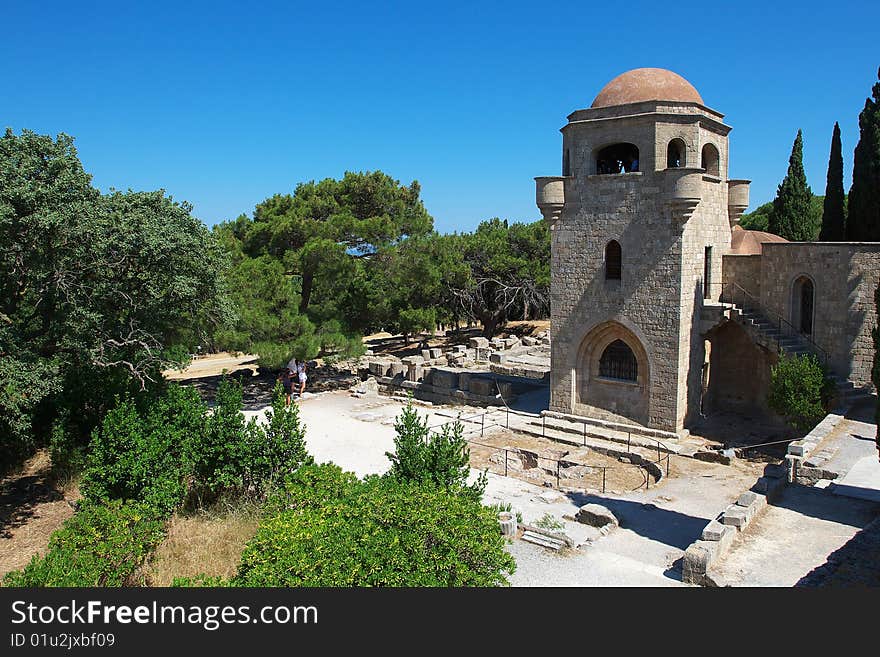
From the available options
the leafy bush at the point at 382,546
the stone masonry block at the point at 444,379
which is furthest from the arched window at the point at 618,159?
the leafy bush at the point at 382,546

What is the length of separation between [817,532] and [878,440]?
1905mm

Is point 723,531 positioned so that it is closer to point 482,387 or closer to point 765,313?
point 765,313

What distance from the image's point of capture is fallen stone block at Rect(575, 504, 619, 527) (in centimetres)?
1304

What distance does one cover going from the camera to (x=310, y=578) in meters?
7.96

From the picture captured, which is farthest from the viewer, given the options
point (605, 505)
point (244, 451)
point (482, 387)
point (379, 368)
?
point (379, 368)

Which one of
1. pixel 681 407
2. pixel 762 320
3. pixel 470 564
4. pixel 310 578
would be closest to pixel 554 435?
pixel 681 407

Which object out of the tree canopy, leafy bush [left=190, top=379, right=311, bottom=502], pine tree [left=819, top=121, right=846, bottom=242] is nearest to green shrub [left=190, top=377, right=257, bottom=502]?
leafy bush [left=190, top=379, right=311, bottom=502]

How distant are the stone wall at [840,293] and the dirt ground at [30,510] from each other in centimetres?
A: 1990

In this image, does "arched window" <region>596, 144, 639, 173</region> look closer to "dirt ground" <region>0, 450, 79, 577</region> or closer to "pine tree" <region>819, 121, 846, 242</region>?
"pine tree" <region>819, 121, 846, 242</region>

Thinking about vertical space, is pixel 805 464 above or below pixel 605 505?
above

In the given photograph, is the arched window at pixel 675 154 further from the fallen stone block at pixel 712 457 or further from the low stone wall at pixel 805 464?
the low stone wall at pixel 805 464

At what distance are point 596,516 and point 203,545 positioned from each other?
752cm

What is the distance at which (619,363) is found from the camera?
20.2 metres

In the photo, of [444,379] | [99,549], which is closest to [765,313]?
[444,379]
